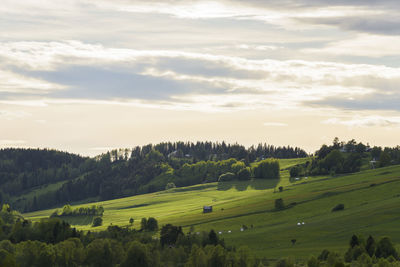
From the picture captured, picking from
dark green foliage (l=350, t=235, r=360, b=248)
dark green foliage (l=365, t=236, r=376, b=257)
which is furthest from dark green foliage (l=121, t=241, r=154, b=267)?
dark green foliage (l=365, t=236, r=376, b=257)

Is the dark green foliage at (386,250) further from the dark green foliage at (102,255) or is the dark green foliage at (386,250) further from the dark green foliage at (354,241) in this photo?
the dark green foliage at (102,255)

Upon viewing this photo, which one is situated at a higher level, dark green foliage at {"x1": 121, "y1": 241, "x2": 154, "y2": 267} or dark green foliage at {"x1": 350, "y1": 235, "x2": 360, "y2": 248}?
dark green foliage at {"x1": 350, "y1": 235, "x2": 360, "y2": 248}

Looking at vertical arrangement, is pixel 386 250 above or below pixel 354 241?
below

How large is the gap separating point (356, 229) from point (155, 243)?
67414 millimetres

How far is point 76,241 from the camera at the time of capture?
184 m

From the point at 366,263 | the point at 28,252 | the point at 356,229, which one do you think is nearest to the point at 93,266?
the point at 28,252

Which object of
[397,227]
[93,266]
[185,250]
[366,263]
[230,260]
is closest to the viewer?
[366,263]

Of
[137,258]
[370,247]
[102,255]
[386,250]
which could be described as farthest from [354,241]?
[102,255]

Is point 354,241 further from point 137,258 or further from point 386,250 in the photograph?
point 137,258

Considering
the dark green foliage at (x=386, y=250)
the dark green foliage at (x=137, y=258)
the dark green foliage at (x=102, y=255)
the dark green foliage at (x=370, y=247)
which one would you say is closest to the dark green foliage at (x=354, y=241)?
the dark green foliage at (x=370, y=247)

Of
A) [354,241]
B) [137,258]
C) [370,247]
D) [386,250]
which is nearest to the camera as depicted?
[386,250]

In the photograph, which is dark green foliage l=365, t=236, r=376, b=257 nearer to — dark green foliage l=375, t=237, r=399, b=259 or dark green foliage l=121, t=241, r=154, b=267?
dark green foliage l=375, t=237, r=399, b=259

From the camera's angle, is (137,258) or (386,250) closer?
(386,250)

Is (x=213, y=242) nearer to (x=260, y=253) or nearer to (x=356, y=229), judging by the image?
(x=260, y=253)
